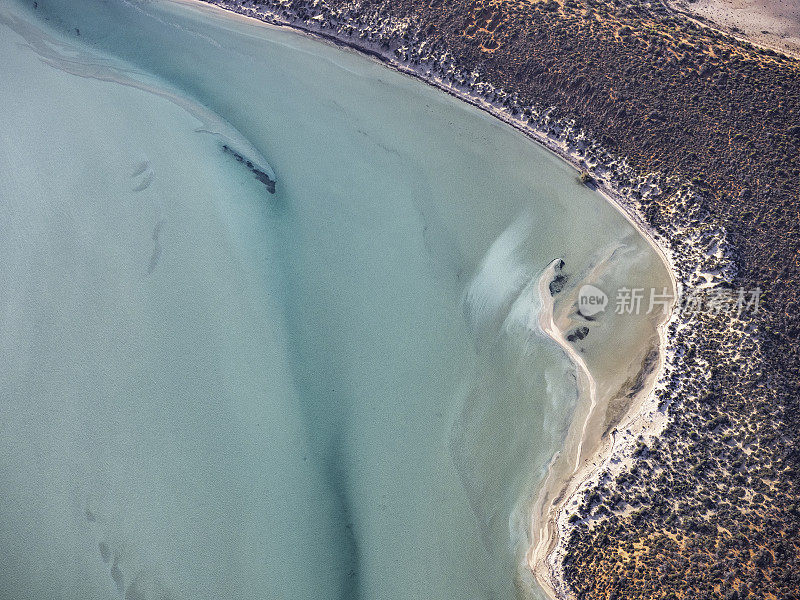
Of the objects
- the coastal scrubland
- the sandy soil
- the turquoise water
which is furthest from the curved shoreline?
the sandy soil

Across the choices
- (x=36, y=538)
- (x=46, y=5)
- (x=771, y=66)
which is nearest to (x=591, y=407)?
(x=771, y=66)

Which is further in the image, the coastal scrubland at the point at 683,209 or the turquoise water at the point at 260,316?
the turquoise water at the point at 260,316

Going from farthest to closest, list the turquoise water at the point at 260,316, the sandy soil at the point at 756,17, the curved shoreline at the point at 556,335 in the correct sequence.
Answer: the sandy soil at the point at 756,17 < the turquoise water at the point at 260,316 < the curved shoreline at the point at 556,335

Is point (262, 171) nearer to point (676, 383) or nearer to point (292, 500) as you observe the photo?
point (292, 500)

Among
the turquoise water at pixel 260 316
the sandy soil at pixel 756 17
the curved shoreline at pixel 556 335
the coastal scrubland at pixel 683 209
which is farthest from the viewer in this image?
the sandy soil at pixel 756 17

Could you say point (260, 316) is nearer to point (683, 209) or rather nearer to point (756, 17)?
point (683, 209)

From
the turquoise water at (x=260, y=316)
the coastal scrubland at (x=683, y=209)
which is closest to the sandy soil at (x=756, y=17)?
the coastal scrubland at (x=683, y=209)

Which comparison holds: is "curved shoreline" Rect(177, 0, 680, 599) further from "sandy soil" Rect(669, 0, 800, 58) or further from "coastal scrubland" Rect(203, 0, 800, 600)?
"sandy soil" Rect(669, 0, 800, 58)

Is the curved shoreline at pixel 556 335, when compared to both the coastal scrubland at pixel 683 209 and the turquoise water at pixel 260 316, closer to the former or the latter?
the coastal scrubland at pixel 683 209
